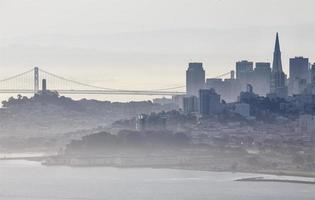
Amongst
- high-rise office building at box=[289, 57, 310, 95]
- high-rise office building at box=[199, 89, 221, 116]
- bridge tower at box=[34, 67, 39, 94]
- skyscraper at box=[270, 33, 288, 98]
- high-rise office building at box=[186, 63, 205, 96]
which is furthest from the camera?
high-rise office building at box=[186, 63, 205, 96]

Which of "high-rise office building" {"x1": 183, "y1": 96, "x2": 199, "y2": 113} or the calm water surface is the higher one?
"high-rise office building" {"x1": 183, "y1": 96, "x2": 199, "y2": 113}

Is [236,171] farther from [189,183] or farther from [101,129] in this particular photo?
[101,129]

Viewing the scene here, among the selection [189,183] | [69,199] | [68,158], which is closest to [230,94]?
[68,158]

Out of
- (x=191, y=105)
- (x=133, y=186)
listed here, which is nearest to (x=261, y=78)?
(x=191, y=105)

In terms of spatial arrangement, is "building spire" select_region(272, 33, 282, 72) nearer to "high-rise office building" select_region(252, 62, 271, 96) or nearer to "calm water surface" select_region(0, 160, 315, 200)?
"high-rise office building" select_region(252, 62, 271, 96)

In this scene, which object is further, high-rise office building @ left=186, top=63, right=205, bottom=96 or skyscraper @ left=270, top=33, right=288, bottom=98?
high-rise office building @ left=186, top=63, right=205, bottom=96

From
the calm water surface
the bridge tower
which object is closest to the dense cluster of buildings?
the bridge tower
